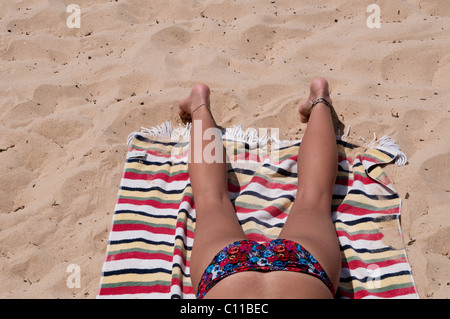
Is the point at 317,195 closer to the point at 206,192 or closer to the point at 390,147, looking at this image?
the point at 206,192

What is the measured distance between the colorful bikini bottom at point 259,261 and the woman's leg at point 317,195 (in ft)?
0.24

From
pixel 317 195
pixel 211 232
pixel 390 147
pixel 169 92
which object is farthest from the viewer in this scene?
pixel 169 92

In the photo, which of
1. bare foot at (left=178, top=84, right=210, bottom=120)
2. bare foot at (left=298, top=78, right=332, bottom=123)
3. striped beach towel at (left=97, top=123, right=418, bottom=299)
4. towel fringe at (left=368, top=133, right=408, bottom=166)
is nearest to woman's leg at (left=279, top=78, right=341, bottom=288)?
bare foot at (left=298, top=78, right=332, bottom=123)

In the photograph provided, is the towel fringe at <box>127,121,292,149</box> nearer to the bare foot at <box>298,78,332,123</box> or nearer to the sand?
the sand

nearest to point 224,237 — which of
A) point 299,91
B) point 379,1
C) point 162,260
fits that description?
point 162,260

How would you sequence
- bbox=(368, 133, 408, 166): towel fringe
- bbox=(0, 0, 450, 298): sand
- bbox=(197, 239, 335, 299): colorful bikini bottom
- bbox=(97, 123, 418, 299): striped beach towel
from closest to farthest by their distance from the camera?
bbox=(197, 239, 335, 299): colorful bikini bottom, bbox=(97, 123, 418, 299): striped beach towel, bbox=(0, 0, 450, 298): sand, bbox=(368, 133, 408, 166): towel fringe

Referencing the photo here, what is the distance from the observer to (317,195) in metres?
2.38

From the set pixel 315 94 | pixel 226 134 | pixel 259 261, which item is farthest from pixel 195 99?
pixel 259 261

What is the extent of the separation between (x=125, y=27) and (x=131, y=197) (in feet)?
5.56

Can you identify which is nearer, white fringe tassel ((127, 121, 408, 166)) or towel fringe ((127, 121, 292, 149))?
white fringe tassel ((127, 121, 408, 166))

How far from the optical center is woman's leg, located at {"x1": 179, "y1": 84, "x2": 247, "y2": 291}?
2096 mm

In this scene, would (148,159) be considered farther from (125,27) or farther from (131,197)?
(125,27)

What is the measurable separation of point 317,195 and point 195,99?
3.35 feet

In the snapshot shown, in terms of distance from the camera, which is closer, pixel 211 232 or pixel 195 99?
pixel 211 232
